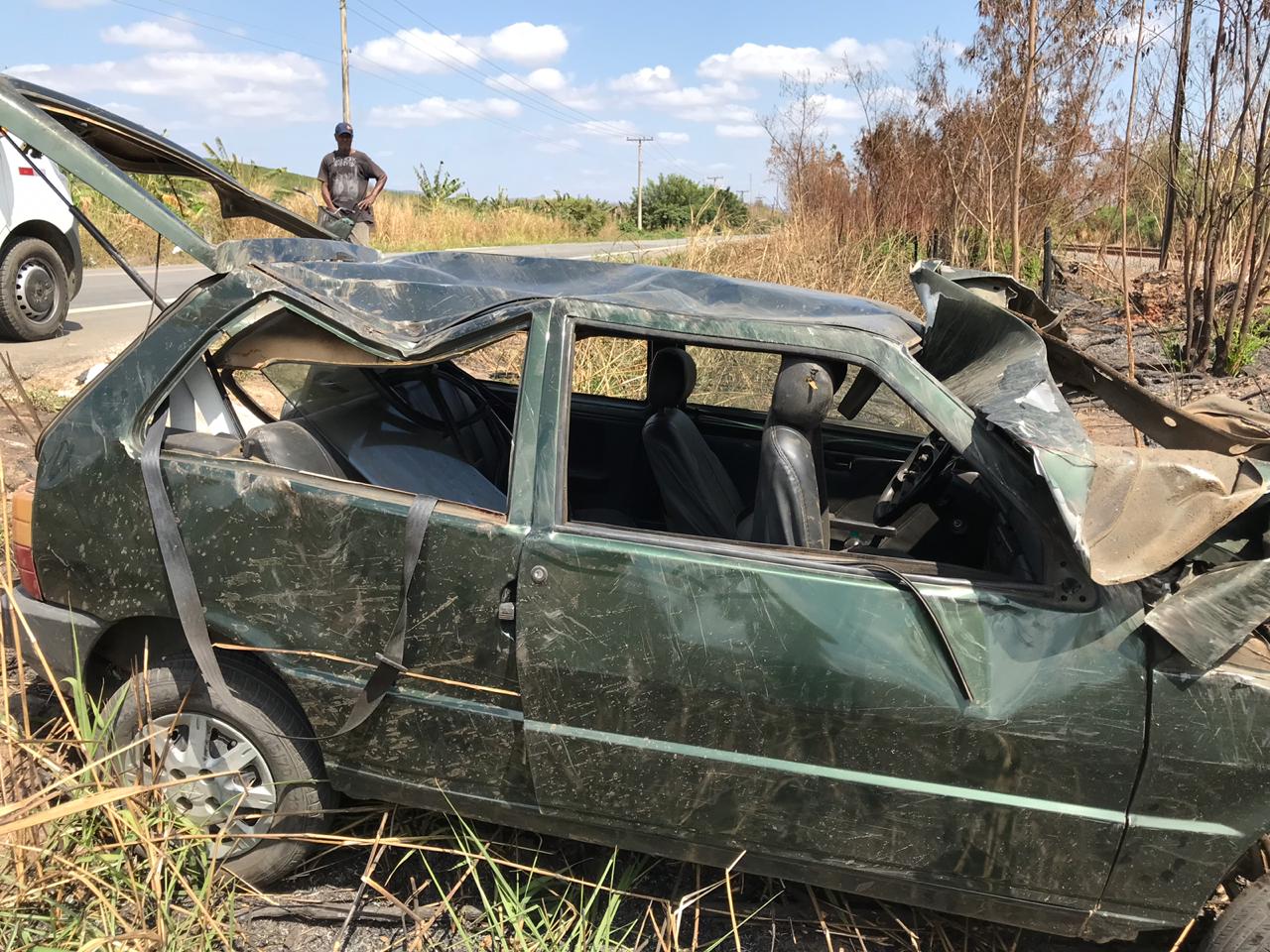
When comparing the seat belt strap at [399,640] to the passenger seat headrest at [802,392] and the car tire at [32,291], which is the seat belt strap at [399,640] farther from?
the car tire at [32,291]

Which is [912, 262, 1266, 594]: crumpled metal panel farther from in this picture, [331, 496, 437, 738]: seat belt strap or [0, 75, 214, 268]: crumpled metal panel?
[0, 75, 214, 268]: crumpled metal panel

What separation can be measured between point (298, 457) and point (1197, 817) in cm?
226

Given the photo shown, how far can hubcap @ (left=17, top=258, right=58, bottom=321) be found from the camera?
734 cm

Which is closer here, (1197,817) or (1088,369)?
(1197,817)

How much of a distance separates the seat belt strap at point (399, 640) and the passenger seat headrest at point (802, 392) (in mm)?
916

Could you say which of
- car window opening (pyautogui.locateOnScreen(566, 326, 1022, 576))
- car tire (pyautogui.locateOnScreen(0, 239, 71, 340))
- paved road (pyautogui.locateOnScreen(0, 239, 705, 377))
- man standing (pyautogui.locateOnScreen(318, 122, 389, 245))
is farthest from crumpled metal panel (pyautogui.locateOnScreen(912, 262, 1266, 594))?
man standing (pyautogui.locateOnScreen(318, 122, 389, 245))

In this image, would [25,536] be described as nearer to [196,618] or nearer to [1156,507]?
[196,618]

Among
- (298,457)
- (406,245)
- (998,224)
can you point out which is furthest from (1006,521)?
(406,245)

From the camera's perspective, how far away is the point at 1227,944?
1978mm

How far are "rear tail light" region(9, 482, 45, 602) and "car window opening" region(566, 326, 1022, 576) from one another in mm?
1426

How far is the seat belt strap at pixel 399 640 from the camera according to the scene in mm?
2051

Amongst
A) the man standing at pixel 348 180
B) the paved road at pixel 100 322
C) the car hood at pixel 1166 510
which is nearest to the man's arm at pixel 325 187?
the man standing at pixel 348 180

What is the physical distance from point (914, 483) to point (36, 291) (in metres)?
7.74

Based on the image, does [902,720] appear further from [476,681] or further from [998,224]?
[998,224]
